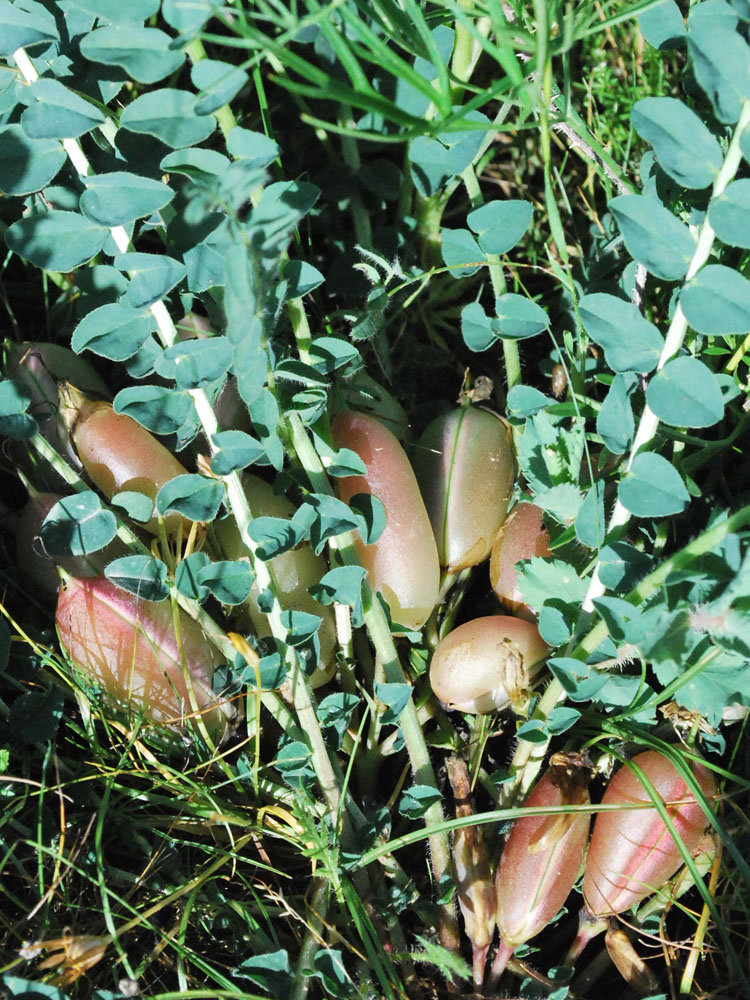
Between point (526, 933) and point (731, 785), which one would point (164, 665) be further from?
point (731, 785)

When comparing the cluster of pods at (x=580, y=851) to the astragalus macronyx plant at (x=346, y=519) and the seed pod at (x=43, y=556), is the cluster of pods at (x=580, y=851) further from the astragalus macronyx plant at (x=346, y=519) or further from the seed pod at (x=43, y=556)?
the seed pod at (x=43, y=556)

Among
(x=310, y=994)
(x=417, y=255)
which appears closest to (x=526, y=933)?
(x=310, y=994)

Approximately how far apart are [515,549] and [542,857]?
299mm

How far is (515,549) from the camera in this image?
3.17 feet

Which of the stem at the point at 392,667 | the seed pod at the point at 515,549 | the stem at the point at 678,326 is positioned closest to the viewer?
the stem at the point at 678,326

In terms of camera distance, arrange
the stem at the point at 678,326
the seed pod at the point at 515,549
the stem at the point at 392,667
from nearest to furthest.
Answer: the stem at the point at 678,326, the stem at the point at 392,667, the seed pod at the point at 515,549

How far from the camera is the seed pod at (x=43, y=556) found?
932mm

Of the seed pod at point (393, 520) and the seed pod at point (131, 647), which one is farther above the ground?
the seed pod at point (393, 520)

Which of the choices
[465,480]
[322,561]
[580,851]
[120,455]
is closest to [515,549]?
[465,480]

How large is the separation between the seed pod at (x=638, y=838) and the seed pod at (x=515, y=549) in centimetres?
19

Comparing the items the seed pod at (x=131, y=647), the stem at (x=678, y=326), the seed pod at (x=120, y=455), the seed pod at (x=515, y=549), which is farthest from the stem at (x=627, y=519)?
the seed pod at (x=120, y=455)

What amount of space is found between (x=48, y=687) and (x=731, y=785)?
721 mm

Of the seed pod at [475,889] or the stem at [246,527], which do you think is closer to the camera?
the stem at [246,527]

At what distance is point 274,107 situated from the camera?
1.05 m
